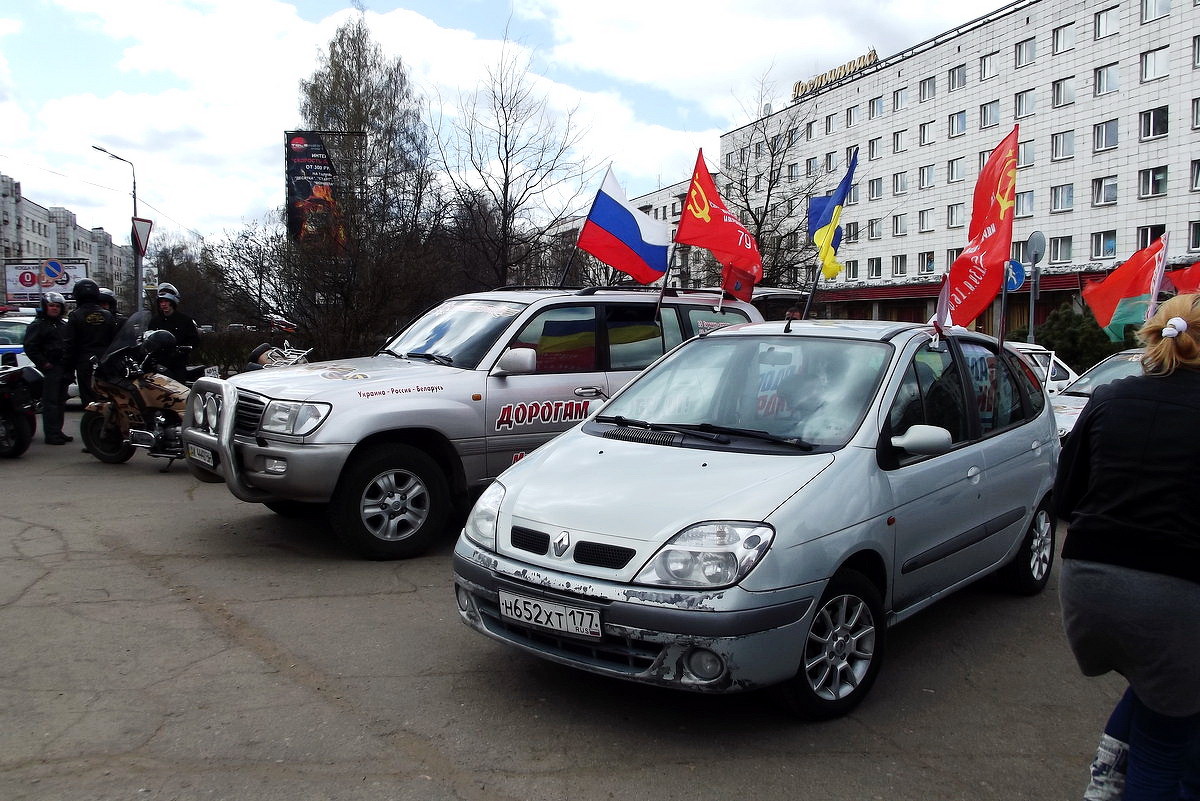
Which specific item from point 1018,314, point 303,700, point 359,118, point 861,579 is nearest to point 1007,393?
point 861,579

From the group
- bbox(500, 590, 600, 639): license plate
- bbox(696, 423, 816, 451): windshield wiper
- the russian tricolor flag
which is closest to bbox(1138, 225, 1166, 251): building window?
the russian tricolor flag

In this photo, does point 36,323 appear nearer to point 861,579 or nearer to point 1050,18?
point 861,579

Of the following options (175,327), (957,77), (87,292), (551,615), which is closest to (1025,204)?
(957,77)

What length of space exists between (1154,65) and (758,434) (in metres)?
46.4

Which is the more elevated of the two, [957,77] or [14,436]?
[957,77]

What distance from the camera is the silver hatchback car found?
11.7 ft

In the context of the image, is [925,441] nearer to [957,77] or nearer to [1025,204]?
[1025,204]

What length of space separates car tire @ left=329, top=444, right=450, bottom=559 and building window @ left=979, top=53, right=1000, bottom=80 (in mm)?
51999

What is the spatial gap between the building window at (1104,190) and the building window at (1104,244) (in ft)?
4.53

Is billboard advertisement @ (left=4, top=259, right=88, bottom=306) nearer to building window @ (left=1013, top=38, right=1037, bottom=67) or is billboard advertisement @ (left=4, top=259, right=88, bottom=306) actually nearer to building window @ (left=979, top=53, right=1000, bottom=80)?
building window @ (left=979, top=53, right=1000, bottom=80)

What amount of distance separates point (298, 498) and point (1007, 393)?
4.41 m

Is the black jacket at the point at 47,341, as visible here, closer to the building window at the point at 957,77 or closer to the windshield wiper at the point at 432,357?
the windshield wiper at the point at 432,357

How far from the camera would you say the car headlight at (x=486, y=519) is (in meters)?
4.10

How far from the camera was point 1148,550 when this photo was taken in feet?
8.48
